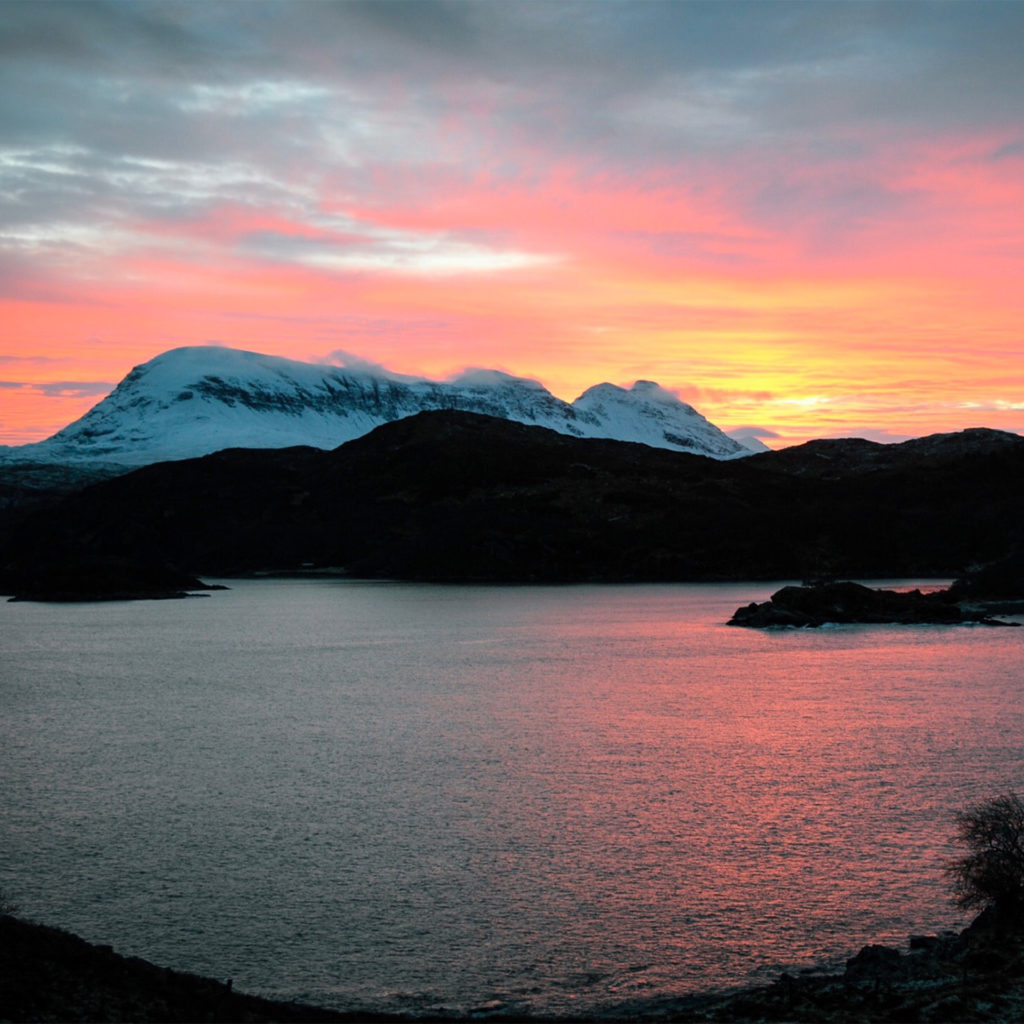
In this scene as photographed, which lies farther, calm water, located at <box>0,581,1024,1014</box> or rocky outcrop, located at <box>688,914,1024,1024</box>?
calm water, located at <box>0,581,1024,1014</box>

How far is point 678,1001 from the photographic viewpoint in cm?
1967

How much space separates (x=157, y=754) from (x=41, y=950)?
2461cm

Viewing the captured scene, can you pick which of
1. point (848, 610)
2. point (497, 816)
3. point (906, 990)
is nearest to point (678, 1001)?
point (906, 990)

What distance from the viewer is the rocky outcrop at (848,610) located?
10250cm

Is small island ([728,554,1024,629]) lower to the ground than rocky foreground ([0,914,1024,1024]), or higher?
higher

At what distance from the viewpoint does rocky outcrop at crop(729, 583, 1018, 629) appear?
102500 millimetres

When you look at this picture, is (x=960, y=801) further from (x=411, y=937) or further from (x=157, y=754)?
(x=157, y=754)

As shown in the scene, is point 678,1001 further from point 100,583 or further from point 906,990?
point 100,583

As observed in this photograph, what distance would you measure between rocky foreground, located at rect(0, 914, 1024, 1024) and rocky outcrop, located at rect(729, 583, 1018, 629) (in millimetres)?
81972

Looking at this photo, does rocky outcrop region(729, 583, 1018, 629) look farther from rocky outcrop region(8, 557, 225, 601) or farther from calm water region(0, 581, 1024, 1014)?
rocky outcrop region(8, 557, 225, 601)

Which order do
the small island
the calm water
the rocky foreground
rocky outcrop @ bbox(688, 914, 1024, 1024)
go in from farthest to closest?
Result: the small island, the calm water, rocky outcrop @ bbox(688, 914, 1024, 1024), the rocky foreground

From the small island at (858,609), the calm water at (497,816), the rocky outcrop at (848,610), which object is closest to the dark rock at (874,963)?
the calm water at (497,816)

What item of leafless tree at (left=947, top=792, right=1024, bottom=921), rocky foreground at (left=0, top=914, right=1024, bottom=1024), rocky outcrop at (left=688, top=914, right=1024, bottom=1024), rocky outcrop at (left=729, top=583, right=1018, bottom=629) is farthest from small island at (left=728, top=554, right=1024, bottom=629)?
rocky foreground at (left=0, top=914, right=1024, bottom=1024)

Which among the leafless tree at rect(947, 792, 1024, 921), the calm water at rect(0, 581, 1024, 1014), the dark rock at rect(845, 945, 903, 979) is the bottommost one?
the calm water at rect(0, 581, 1024, 1014)
